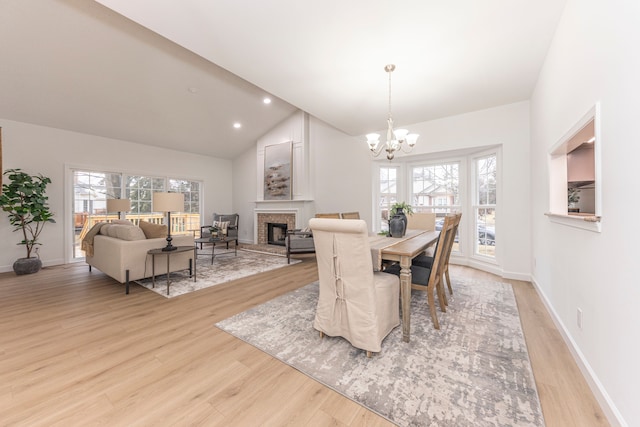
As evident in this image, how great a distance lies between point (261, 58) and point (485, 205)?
13.3 feet

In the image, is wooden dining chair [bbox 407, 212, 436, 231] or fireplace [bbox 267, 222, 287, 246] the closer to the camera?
wooden dining chair [bbox 407, 212, 436, 231]

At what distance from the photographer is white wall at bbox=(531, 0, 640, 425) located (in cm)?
112

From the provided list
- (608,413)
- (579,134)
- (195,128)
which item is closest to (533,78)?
(579,134)

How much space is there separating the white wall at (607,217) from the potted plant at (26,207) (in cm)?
673

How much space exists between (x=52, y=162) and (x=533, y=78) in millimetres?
7753

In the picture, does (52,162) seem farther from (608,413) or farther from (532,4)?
(608,413)

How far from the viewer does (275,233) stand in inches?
270

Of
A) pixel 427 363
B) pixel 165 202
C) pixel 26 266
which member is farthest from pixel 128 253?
pixel 427 363

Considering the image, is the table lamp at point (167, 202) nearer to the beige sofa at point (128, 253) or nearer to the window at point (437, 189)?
the beige sofa at point (128, 253)

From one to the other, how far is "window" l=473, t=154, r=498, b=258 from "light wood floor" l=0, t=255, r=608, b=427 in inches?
61.8

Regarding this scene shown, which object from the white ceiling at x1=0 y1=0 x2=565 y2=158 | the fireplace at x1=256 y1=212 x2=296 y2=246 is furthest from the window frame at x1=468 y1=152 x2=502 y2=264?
the fireplace at x1=256 y1=212 x2=296 y2=246

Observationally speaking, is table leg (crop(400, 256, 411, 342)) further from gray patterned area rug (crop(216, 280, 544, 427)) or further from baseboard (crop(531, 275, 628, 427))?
baseboard (crop(531, 275, 628, 427))

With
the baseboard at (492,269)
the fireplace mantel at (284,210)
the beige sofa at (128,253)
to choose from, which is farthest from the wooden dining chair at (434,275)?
the fireplace mantel at (284,210)

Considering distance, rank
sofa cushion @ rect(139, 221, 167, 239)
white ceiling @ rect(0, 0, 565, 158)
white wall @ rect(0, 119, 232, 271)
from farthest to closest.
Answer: white wall @ rect(0, 119, 232, 271) → sofa cushion @ rect(139, 221, 167, 239) → white ceiling @ rect(0, 0, 565, 158)
